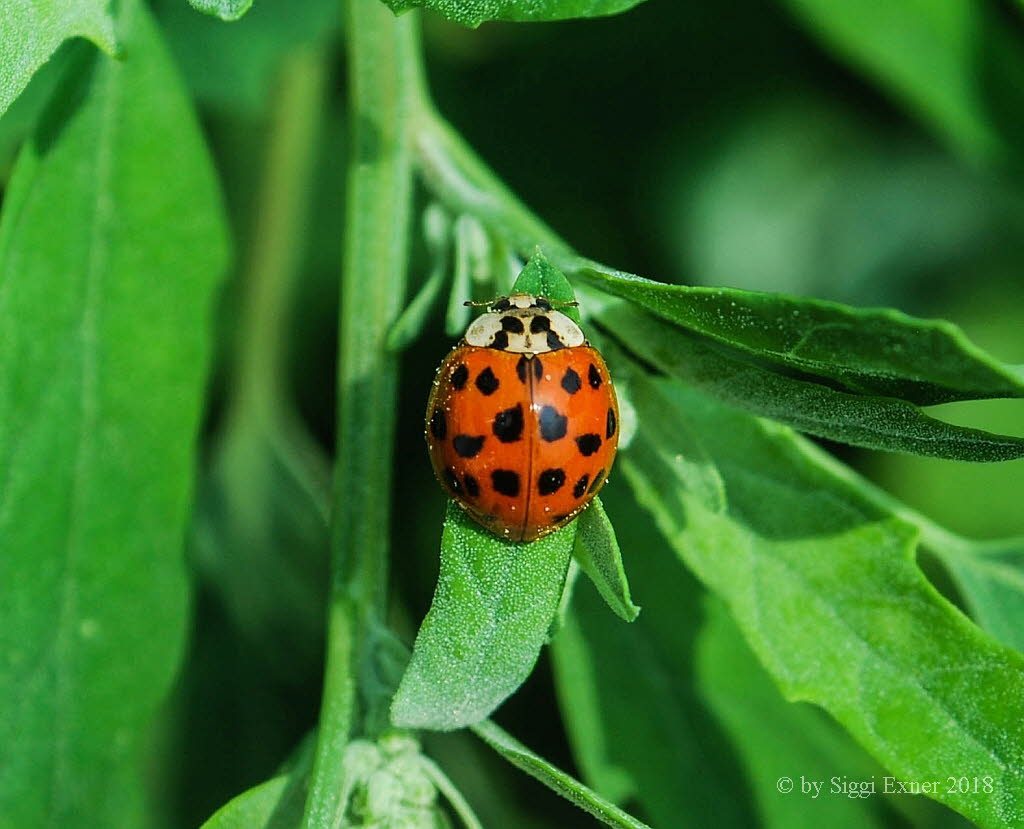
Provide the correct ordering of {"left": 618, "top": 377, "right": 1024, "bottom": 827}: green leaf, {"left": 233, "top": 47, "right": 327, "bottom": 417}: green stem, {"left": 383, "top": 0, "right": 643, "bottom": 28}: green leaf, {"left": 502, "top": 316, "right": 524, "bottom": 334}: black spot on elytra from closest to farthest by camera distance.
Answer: {"left": 383, "top": 0, "right": 643, "bottom": 28}: green leaf, {"left": 618, "top": 377, "right": 1024, "bottom": 827}: green leaf, {"left": 502, "top": 316, "right": 524, "bottom": 334}: black spot on elytra, {"left": 233, "top": 47, "right": 327, "bottom": 417}: green stem

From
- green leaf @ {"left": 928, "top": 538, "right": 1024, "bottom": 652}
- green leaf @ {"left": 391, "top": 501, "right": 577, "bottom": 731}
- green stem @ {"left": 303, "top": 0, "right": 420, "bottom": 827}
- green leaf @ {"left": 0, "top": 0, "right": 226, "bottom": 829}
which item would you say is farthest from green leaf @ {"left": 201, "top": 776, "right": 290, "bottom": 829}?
green leaf @ {"left": 928, "top": 538, "right": 1024, "bottom": 652}

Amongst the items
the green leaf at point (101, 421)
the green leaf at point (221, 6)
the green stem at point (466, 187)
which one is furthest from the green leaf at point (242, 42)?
the green leaf at point (221, 6)

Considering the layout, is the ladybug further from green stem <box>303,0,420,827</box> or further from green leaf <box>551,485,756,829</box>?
green leaf <box>551,485,756,829</box>

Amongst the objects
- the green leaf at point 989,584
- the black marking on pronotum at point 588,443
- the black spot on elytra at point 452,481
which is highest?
the black marking on pronotum at point 588,443

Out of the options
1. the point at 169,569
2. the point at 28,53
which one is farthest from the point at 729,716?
the point at 28,53

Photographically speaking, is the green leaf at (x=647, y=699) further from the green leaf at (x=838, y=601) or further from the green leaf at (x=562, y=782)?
the green leaf at (x=562, y=782)
